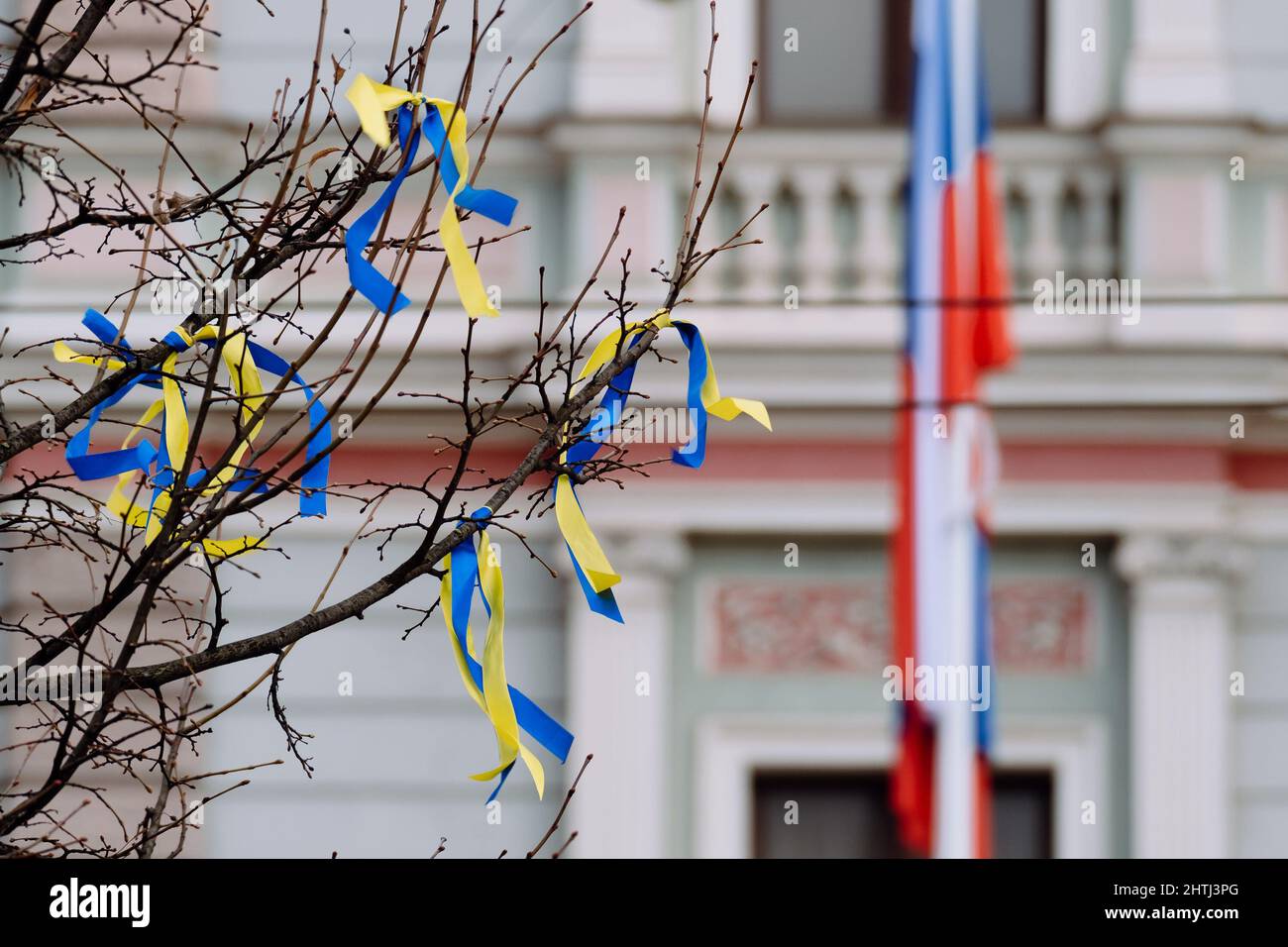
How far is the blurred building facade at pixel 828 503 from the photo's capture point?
5898 mm

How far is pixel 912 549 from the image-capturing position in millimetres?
5746

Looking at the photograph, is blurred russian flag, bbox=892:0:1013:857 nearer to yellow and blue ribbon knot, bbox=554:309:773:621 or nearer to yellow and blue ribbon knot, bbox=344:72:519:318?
yellow and blue ribbon knot, bbox=554:309:773:621

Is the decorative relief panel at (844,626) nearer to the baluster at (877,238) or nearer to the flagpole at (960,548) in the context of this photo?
the flagpole at (960,548)

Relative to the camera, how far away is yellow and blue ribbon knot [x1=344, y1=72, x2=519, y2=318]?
216cm

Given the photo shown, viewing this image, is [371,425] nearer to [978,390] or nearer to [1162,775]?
[978,390]

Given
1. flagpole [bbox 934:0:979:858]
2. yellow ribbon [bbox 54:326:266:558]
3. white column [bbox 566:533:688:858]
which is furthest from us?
white column [bbox 566:533:688:858]

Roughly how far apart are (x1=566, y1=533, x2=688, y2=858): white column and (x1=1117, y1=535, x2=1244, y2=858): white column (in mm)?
1690

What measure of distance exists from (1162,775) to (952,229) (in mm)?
2098

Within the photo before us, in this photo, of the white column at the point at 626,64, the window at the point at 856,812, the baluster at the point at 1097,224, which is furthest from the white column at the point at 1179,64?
the window at the point at 856,812

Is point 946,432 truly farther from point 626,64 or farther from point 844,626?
point 626,64

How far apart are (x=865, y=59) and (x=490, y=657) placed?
14.4 feet

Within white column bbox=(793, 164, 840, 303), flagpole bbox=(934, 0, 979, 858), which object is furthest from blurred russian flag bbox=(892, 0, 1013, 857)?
white column bbox=(793, 164, 840, 303)

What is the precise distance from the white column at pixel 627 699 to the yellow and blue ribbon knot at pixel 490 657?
11.0 feet

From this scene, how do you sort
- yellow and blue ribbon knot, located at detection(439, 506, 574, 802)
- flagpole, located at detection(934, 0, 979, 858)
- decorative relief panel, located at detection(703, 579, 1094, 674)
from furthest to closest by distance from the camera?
decorative relief panel, located at detection(703, 579, 1094, 674) → flagpole, located at detection(934, 0, 979, 858) → yellow and blue ribbon knot, located at detection(439, 506, 574, 802)
